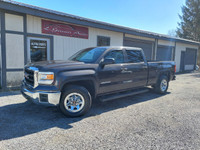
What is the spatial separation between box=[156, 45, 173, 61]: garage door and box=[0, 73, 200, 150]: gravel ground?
10380mm

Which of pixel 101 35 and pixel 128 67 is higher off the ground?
pixel 101 35

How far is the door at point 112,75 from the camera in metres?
4.37

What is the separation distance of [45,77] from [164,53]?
14.3 metres

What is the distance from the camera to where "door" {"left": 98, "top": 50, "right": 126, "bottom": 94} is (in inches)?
172

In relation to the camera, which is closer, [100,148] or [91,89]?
[100,148]

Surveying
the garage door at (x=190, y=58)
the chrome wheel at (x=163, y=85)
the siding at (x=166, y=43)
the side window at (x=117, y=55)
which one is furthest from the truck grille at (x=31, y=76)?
the garage door at (x=190, y=58)

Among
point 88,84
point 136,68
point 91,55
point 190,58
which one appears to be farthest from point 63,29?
point 190,58

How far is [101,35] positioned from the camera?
9.95 metres

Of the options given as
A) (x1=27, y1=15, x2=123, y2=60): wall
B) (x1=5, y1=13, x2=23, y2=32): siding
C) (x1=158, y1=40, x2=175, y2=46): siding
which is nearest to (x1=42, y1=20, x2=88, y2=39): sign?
(x1=27, y1=15, x2=123, y2=60): wall

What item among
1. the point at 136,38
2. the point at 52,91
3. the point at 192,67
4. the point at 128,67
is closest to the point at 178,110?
the point at 128,67

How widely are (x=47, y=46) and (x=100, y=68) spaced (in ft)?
15.5

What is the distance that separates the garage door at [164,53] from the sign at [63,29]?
8540 millimetres

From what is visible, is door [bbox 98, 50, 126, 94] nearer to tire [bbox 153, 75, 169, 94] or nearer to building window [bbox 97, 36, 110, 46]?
tire [bbox 153, 75, 169, 94]

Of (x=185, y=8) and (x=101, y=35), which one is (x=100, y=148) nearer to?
(x=101, y=35)
